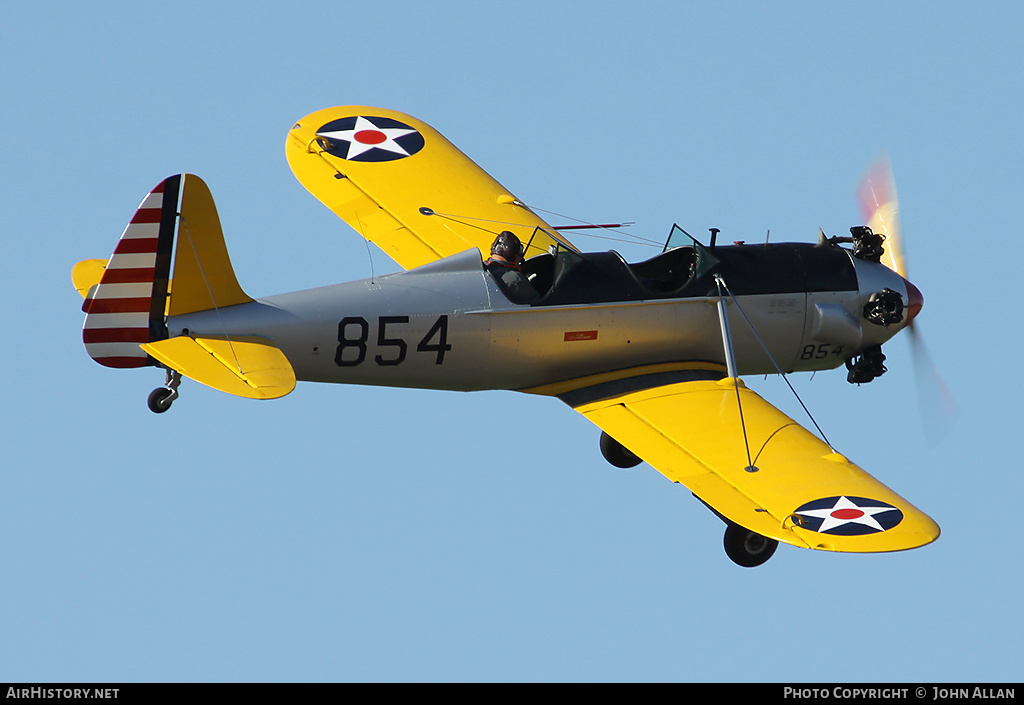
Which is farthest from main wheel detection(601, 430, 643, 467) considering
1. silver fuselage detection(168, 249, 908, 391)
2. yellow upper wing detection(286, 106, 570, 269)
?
→ yellow upper wing detection(286, 106, 570, 269)

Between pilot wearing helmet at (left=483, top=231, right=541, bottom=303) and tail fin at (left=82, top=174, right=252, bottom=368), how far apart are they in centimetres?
250

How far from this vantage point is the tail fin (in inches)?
509

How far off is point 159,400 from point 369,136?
5.09 m

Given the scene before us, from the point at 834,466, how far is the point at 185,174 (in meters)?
5.48

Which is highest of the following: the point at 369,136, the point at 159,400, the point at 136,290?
the point at 369,136

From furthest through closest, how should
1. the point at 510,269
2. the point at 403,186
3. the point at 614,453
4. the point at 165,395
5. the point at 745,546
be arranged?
the point at 403,186 → the point at 614,453 → the point at 510,269 → the point at 745,546 → the point at 165,395

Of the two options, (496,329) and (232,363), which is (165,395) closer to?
(232,363)

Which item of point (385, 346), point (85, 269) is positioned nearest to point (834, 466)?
point (385, 346)

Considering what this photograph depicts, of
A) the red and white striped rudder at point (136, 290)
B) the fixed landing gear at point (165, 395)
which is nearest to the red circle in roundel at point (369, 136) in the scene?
the red and white striped rudder at point (136, 290)

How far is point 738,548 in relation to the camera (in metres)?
13.5

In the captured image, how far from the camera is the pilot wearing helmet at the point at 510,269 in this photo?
14.4m

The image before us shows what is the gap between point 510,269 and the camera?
47.9ft

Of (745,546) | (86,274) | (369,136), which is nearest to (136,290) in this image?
(86,274)

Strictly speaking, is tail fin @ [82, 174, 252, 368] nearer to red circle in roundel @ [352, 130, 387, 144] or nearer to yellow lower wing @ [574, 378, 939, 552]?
yellow lower wing @ [574, 378, 939, 552]
